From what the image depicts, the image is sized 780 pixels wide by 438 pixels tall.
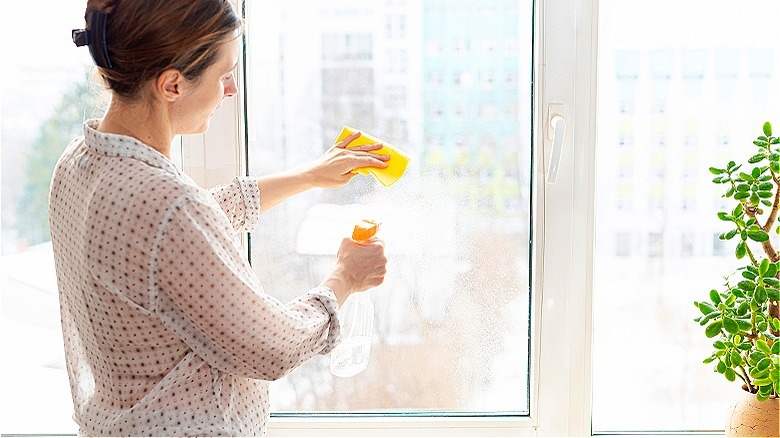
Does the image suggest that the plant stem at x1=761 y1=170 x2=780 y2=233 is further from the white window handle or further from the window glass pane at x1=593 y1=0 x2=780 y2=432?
the white window handle

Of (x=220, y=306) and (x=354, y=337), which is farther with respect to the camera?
(x=354, y=337)

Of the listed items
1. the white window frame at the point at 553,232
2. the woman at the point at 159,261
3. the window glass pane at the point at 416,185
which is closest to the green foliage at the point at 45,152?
the white window frame at the point at 553,232

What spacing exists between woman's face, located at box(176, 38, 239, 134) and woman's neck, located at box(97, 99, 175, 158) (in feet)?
0.10

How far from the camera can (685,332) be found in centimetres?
160

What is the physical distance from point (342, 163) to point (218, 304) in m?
0.42

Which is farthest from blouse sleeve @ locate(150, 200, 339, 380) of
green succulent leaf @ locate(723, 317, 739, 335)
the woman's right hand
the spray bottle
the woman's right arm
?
green succulent leaf @ locate(723, 317, 739, 335)

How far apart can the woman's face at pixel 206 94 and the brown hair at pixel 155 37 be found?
0.02m

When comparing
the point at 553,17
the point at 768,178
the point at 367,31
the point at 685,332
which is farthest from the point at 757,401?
the point at 367,31

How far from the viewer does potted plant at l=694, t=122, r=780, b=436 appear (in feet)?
4.45

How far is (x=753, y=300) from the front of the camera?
1.35 metres

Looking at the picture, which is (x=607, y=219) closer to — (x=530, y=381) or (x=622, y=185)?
(x=622, y=185)

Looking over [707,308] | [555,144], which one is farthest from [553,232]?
[707,308]

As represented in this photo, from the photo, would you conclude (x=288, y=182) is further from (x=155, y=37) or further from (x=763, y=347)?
(x=763, y=347)

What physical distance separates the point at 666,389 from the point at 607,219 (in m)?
0.36
